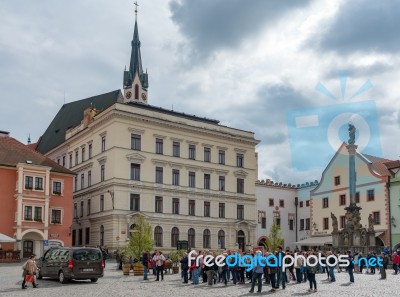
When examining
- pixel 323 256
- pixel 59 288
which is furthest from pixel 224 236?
pixel 59 288

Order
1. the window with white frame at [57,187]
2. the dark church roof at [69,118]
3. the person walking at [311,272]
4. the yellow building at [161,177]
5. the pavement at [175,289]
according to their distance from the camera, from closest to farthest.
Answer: the pavement at [175,289] → the person walking at [311,272] → the window with white frame at [57,187] → the yellow building at [161,177] → the dark church roof at [69,118]

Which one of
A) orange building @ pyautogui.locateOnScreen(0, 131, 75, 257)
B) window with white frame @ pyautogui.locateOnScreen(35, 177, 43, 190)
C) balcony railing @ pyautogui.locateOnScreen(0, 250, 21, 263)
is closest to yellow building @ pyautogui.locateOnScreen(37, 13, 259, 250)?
orange building @ pyautogui.locateOnScreen(0, 131, 75, 257)

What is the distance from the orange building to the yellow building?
5.35 metres

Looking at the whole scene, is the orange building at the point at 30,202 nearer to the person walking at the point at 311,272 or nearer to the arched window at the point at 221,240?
the arched window at the point at 221,240

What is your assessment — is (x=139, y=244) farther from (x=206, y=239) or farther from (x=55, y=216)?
(x=206, y=239)

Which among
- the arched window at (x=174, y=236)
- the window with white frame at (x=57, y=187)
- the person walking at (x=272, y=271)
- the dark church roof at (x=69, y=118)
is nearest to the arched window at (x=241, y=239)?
the arched window at (x=174, y=236)

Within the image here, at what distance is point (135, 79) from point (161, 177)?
32706 mm

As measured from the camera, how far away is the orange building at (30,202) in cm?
5091

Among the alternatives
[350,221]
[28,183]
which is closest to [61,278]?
[350,221]

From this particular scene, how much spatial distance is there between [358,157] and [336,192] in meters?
4.91

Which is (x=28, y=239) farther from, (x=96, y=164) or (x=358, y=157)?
(x=358, y=157)

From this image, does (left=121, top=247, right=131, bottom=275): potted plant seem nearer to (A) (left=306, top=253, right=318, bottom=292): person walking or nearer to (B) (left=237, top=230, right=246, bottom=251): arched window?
(A) (left=306, top=253, right=318, bottom=292): person walking

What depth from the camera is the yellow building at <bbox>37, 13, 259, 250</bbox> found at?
5862 centimetres

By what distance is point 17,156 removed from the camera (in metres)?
53.2
